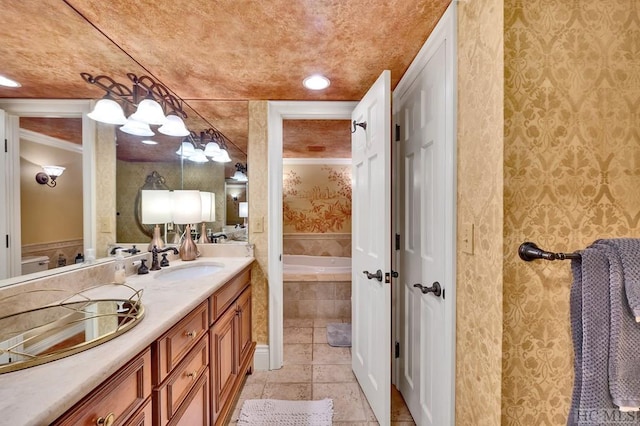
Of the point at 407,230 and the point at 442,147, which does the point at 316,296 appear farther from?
the point at 442,147

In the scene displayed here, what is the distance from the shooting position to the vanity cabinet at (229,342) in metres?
1.38

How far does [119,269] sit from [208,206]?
834 mm

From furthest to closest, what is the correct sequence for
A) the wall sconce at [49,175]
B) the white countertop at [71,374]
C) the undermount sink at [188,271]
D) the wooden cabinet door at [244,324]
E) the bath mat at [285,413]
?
the wooden cabinet door at [244,324] → the undermount sink at [188,271] → the bath mat at [285,413] → the wall sconce at [49,175] → the white countertop at [71,374]

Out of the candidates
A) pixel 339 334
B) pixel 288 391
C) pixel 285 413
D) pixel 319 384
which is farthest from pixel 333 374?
pixel 339 334

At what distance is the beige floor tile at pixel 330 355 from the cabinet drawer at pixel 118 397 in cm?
166

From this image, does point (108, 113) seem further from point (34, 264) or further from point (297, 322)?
point (297, 322)

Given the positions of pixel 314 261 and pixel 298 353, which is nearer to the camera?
pixel 298 353

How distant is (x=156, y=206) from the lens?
1.80 metres

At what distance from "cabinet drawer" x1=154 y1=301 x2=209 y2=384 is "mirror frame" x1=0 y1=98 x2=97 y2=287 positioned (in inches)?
25.6

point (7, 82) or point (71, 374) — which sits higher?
point (7, 82)

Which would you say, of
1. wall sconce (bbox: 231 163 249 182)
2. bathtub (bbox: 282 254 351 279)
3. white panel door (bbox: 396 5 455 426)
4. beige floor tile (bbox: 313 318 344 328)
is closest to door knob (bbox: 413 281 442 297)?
white panel door (bbox: 396 5 455 426)

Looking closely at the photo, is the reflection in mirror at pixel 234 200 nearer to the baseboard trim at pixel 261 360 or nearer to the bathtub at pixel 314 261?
the baseboard trim at pixel 261 360

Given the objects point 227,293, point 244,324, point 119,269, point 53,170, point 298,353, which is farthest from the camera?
point 298,353

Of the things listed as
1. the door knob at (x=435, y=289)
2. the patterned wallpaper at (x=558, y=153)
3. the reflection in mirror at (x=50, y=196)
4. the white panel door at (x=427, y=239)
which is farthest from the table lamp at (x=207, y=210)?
the patterned wallpaper at (x=558, y=153)
